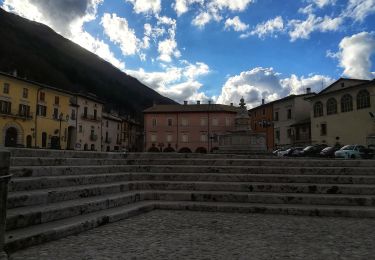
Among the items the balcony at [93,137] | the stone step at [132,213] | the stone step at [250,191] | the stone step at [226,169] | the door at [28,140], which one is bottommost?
the stone step at [132,213]

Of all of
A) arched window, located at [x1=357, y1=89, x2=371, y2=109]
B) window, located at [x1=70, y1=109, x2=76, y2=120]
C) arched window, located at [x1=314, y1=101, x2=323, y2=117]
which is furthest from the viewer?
window, located at [x1=70, y1=109, x2=76, y2=120]

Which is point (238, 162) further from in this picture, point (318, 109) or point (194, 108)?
point (194, 108)

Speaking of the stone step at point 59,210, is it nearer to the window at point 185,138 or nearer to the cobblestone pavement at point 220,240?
the cobblestone pavement at point 220,240

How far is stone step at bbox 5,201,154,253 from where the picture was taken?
4.27 metres

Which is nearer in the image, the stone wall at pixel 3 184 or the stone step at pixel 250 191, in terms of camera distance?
the stone wall at pixel 3 184

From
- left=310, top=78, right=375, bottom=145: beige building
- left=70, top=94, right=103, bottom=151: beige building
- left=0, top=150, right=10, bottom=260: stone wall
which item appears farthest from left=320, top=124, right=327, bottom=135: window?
left=0, top=150, right=10, bottom=260: stone wall

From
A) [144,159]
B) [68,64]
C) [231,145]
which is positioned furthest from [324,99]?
[68,64]

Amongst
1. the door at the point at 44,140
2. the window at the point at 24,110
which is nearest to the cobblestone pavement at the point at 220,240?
the window at the point at 24,110

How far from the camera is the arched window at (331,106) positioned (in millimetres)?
49312

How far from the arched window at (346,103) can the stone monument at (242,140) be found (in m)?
30.4

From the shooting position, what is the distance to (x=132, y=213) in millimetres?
6879

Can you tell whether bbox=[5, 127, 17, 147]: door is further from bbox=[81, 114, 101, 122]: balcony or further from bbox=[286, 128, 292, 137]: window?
bbox=[286, 128, 292, 137]: window

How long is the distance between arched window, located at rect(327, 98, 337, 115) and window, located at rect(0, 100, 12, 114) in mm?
44744

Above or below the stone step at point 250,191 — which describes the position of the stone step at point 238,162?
above
